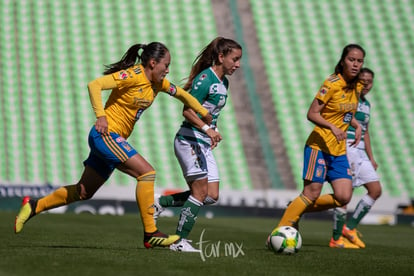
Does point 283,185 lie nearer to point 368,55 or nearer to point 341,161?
point 368,55

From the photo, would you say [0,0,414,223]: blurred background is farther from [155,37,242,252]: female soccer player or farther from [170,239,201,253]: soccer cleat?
[170,239,201,253]: soccer cleat

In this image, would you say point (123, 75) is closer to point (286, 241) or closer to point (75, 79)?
point (286, 241)

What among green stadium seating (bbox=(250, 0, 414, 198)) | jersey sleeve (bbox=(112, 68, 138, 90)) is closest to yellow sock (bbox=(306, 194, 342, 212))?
jersey sleeve (bbox=(112, 68, 138, 90))

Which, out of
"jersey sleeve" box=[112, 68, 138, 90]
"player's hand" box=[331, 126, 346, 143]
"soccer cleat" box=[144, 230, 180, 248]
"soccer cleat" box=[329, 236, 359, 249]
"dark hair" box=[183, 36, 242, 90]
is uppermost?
"dark hair" box=[183, 36, 242, 90]

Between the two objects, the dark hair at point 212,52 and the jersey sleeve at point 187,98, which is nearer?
the jersey sleeve at point 187,98

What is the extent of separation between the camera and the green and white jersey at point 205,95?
700cm

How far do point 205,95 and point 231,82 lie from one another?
1508 centimetres

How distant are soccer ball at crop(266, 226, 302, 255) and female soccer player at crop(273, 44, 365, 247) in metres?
0.69

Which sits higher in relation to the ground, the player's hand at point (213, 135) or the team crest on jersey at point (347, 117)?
the player's hand at point (213, 135)

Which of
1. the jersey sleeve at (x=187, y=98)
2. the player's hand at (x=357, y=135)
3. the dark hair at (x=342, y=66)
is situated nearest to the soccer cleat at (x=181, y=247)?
the jersey sleeve at (x=187, y=98)

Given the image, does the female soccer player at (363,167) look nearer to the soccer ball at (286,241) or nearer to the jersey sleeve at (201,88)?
the soccer ball at (286,241)

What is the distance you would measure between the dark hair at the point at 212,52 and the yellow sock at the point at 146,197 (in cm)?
105

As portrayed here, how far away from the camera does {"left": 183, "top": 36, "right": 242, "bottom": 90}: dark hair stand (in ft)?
23.2

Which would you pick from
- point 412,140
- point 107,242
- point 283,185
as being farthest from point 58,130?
point 107,242
